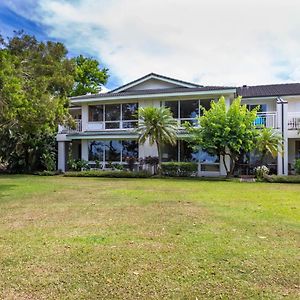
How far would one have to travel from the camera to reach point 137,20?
16812 millimetres

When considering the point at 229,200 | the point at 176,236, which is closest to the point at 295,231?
the point at 176,236

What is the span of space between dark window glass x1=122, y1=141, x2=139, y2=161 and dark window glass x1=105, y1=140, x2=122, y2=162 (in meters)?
0.40

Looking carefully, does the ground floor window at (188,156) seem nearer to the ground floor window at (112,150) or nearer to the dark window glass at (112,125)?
the ground floor window at (112,150)

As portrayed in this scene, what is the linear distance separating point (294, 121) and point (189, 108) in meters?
7.07

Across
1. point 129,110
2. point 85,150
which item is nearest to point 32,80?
point 129,110

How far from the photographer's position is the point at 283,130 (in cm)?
2234

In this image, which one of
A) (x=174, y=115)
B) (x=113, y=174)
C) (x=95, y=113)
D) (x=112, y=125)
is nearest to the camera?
(x=113, y=174)

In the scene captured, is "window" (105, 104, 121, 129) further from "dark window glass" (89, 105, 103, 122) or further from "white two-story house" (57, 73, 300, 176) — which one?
"dark window glass" (89, 105, 103, 122)

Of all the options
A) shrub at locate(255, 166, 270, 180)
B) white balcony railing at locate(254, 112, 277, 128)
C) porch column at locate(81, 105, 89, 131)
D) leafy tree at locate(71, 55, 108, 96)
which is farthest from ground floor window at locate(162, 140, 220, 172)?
leafy tree at locate(71, 55, 108, 96)

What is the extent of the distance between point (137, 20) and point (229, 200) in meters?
10.1

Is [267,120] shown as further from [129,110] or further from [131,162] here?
[129,110]

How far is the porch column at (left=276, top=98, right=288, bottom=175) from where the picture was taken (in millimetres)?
22031

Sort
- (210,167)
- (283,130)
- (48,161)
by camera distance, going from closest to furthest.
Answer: (283,130), (210,167), (48,161)

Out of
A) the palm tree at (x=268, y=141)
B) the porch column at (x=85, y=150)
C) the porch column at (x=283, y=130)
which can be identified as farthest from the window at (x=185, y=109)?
the porch column at (x=85, y=150)
